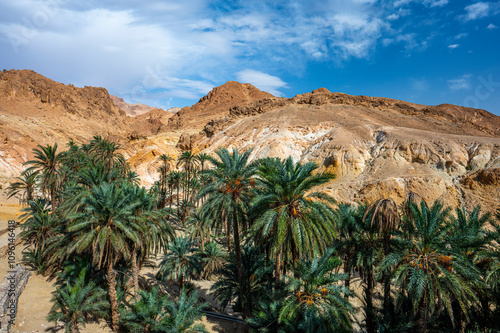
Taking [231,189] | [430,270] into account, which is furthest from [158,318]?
[430,270]

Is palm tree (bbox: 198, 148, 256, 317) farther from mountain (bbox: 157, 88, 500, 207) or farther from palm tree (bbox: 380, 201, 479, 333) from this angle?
palm tree (bbox: 380, 201, 479, 333)

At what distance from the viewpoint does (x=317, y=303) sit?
12781 mm

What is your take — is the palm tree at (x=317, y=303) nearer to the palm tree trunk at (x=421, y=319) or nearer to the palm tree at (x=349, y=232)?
the palm tree trunk at (x=421, y=319)

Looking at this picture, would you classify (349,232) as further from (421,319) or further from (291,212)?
(291,212)

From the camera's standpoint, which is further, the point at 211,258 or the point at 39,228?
the point at 211,258

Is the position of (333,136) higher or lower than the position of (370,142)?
higher

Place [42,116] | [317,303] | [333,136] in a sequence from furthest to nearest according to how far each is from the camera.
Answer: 1. [42,116]
2. [333,136]
3. [317,303]

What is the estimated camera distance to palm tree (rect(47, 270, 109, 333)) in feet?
48.6

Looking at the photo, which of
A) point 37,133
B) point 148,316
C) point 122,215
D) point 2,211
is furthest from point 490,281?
point 37,133

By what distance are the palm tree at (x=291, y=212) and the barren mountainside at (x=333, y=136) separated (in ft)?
82.5

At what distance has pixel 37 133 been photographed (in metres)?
75.8

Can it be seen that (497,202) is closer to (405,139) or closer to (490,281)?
(405,139)

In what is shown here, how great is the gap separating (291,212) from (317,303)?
4.43 metres

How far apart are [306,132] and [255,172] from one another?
42.3 m
